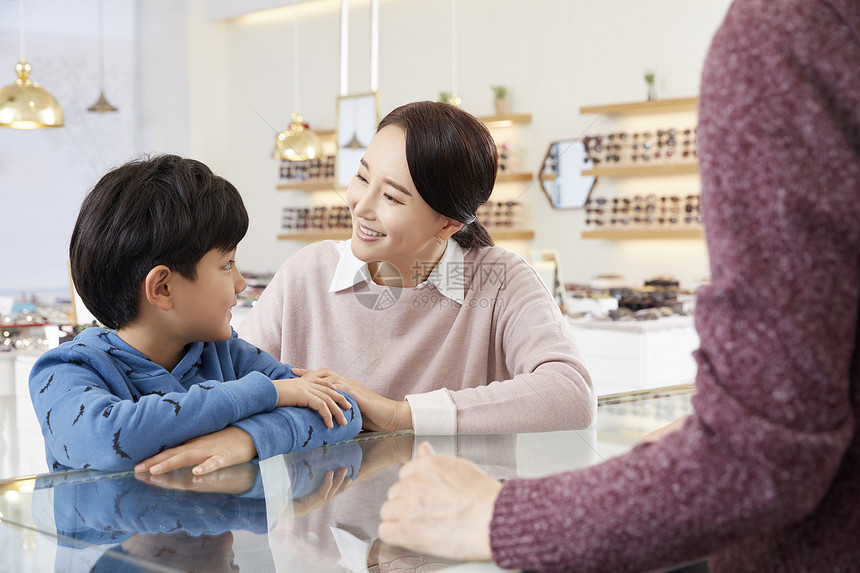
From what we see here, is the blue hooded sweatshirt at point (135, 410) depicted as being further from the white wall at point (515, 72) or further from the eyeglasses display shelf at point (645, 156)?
the eyeglasses display shelf at point (645, 156)

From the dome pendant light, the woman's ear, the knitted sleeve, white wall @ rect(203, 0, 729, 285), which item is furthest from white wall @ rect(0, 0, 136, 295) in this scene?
the knitted sleeve

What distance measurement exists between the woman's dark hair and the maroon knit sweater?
94 centimetres

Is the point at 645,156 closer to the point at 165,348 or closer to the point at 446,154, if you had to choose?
the point at 446,154

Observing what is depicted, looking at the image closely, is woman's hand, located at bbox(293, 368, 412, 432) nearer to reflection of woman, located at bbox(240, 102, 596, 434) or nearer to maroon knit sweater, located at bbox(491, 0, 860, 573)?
reflection of woman, located at bbox(240, 102, 596, 434)

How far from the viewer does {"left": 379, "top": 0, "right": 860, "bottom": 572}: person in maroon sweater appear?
0.47 meters

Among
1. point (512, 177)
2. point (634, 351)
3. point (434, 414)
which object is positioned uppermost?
point (512, 177)

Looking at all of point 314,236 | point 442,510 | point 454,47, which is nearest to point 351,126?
point 454,47

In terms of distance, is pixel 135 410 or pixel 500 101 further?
pixel 500 101

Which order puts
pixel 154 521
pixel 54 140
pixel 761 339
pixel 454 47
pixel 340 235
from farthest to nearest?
pixel 54 140 < pixel 340 235 < pixel 454 47 < pixel 154 521 < pixel 761 339

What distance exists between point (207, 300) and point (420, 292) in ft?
1.84

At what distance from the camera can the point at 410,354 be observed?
5.16 feet

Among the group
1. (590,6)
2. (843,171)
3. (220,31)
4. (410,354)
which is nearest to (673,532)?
(843,171)

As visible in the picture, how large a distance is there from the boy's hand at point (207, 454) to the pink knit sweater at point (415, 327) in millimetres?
542

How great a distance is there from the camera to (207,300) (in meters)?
1.11
